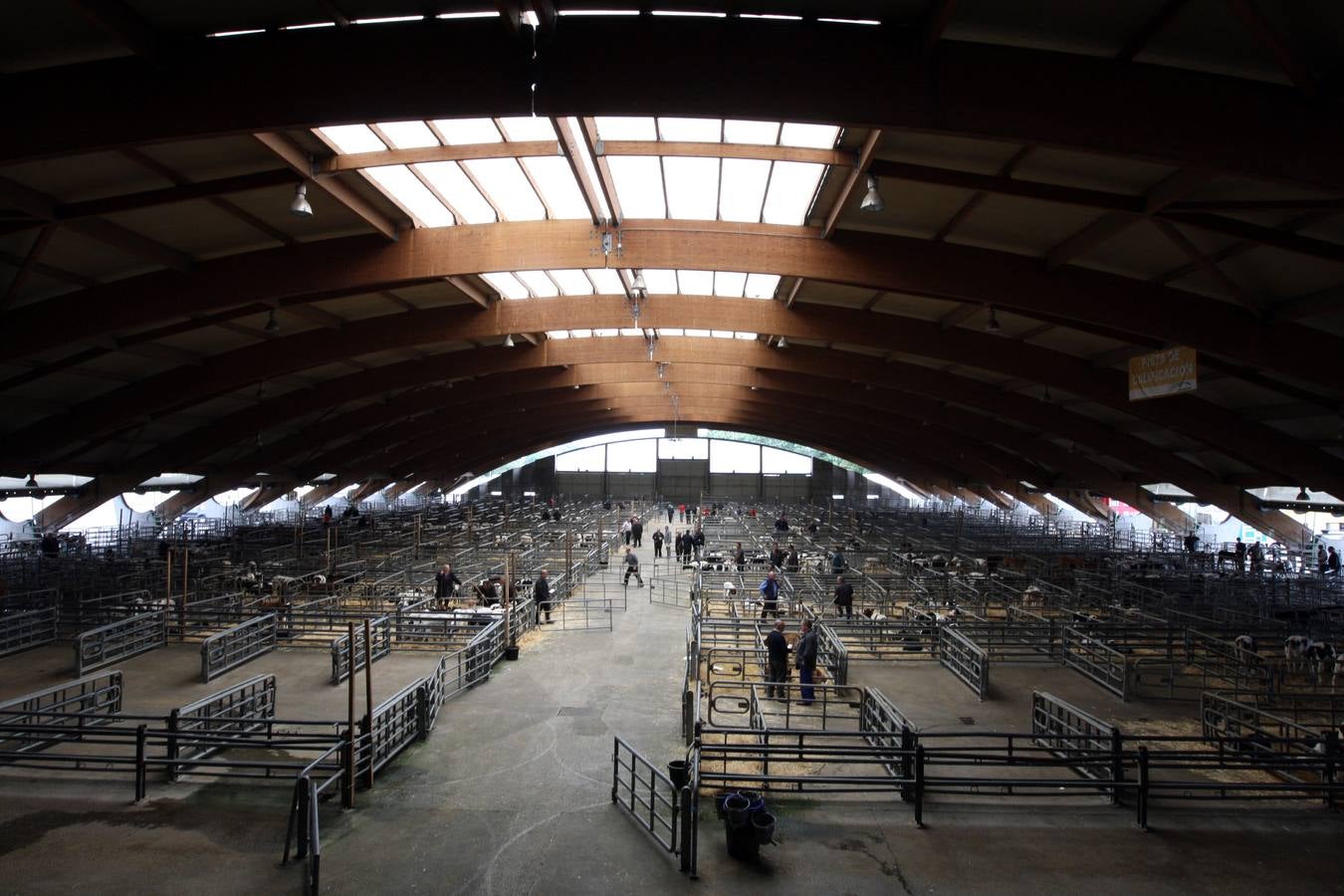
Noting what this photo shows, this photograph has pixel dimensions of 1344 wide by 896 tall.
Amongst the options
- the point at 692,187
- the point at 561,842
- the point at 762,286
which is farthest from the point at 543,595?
the point at 561,842

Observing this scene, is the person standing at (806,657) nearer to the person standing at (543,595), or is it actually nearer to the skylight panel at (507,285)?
the person standing at (543,595)

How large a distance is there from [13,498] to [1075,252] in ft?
144

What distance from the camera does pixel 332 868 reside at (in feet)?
26.9

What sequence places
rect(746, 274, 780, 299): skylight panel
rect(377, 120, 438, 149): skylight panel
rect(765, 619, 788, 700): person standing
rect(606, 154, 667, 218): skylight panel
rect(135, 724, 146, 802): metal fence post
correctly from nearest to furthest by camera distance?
rect(135, 724, 146, 802): metal fence post → rect(377, 120, 438, 149): skylight panel → rect(606, 154, 667, 218): skylight panel → rect(765, 619, 788, 700): person standing → rect(746, 274, 780, 299): skylight panel

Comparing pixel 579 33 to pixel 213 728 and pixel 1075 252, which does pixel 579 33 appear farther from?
pixel 213 728

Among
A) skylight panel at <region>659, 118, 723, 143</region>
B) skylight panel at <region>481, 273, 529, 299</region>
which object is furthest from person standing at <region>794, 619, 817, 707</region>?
skylight panel at <region>481, 273, 529, 299</region>

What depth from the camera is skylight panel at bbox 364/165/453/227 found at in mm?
13766

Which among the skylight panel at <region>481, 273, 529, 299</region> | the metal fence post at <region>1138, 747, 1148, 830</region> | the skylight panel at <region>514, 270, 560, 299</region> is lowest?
the metal fence post at <region>1138, 747, 1148, 830</region>

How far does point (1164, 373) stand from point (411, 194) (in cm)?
1545

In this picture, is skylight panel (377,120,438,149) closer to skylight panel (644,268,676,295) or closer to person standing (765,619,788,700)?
skylight panel (644,268,676,295)

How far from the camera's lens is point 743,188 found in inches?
569

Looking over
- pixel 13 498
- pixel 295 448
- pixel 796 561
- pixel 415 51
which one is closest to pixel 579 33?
pixel 415 51

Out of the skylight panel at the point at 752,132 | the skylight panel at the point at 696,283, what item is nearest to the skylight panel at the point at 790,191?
the skylight panel at the point at 752,132

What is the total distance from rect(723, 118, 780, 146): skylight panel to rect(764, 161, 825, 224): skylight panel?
2.30 feet
